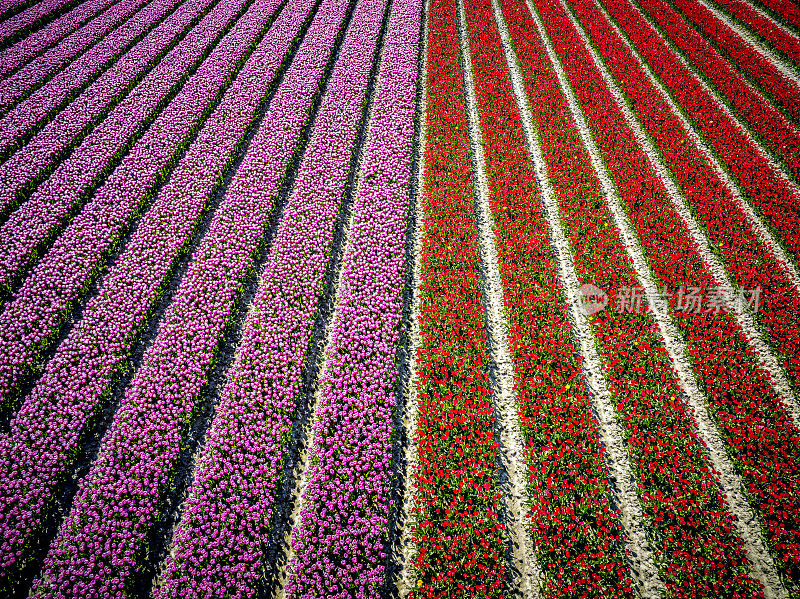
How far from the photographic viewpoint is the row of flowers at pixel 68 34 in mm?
19438

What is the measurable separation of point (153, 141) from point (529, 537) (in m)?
18.5

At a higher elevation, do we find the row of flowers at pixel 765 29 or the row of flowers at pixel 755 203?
the row of flowers at pixel 765 29

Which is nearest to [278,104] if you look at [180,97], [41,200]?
[180,97]

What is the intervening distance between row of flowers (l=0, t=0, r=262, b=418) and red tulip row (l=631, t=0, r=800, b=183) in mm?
24424

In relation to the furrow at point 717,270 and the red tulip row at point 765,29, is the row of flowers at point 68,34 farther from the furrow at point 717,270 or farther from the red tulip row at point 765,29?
the red tulip row at point 765,29

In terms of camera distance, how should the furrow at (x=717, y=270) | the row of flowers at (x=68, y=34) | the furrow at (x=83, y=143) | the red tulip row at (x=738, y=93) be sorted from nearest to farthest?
the furrow at (x=717, y=270) → the furrow at (x=83, y=143) → the red tulip row at (x=738, y=93) → the row of flowers at (x=68, y=34)

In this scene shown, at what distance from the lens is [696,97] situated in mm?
18250

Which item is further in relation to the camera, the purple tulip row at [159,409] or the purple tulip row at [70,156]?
the purple tulip row at [70,156]

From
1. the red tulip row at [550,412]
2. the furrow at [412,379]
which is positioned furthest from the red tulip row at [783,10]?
the furrow at [412,379]

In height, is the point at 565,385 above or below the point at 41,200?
below

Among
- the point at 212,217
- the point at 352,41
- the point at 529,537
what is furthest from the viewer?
the point at 352,41

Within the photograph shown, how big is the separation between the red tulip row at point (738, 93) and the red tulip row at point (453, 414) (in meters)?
13.3

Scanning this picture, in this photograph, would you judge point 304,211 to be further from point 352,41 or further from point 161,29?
point 161,29

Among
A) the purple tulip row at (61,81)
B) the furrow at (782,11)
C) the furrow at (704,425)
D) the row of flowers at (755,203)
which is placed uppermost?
the furrow at (782,11)
